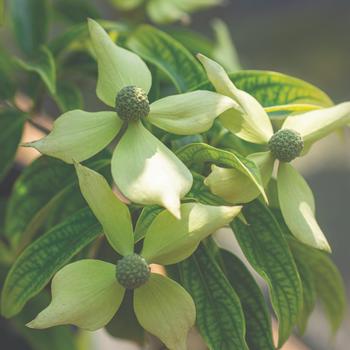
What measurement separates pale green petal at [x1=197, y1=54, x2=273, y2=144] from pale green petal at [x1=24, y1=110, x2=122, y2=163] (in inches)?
3.1

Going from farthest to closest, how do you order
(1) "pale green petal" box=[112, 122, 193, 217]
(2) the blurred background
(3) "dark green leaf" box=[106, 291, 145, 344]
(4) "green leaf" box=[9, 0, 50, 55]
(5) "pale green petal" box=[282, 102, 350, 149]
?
(2) the blurred background < (4) "green leaf" box=[9, 0, 50, 55] < (3) "dark green leaf" box=[106, 291, 145, 344] < (5) "pale green petal" box=[282, 102, 350, 149] < (1) "pale green petal" box=[112, 122, 193, 217]

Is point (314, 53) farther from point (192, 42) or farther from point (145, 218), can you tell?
point (145, 218)

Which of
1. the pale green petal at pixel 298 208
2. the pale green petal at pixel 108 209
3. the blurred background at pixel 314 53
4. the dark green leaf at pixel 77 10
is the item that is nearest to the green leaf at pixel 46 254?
the pale green petal at pixel 108 209

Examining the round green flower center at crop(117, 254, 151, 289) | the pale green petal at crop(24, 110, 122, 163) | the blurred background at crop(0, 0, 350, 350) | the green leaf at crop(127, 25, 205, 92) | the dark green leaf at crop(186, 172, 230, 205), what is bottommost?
the blurred background at crop(0, 0, 350, 350)

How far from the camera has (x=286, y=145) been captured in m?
0.50

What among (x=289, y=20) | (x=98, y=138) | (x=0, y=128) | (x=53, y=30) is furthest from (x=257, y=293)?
(x=289, y=20)

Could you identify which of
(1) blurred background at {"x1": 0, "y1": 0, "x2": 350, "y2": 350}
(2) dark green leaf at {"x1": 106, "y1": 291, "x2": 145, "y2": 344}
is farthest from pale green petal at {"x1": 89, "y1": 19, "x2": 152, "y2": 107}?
(1) blurred background at {"x1": 0, "y1": 0, "x2": 350, "y2": 350}

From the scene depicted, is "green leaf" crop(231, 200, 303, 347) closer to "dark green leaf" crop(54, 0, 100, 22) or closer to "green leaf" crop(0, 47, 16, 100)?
"green leaf" crop(0, 47, 16, 100)

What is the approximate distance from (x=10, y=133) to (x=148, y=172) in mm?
276

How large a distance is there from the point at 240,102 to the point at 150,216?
10cm

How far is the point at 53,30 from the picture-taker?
2.24 m

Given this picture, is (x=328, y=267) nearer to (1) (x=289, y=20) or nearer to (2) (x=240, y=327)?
(2) (x=240, y=327)

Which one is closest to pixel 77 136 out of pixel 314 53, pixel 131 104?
pixel 131 104

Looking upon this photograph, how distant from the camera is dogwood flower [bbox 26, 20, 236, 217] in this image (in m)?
0.43
